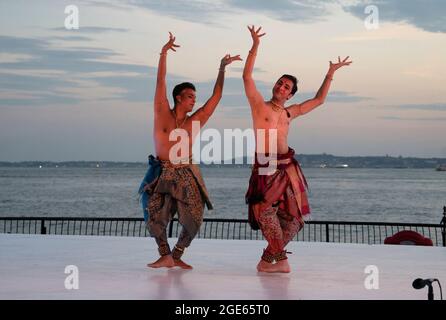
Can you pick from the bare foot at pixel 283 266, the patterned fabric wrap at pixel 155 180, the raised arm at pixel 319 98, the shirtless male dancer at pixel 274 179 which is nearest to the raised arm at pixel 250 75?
the shirtless male dancer at pixel 274 179

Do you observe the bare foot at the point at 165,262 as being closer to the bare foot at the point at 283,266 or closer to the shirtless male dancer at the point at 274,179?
the shirtless male dancer at the point at 274,179

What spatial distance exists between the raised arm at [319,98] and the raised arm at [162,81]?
43.2 inches

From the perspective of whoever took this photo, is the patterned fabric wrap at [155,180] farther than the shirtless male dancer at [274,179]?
Yes

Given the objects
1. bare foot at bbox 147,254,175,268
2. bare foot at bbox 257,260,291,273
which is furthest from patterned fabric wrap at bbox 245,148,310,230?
bare foot at bbox 147,254,175,268

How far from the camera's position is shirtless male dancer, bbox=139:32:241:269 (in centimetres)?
773

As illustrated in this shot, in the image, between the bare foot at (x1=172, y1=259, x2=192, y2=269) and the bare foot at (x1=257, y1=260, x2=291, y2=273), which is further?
the bare foot at (x1=172, y1=259, x2=192, y2=269)

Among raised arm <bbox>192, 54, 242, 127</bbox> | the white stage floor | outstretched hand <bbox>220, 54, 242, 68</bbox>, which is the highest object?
outstretched hand <bbox>220, 54, 242, 68</bbox>

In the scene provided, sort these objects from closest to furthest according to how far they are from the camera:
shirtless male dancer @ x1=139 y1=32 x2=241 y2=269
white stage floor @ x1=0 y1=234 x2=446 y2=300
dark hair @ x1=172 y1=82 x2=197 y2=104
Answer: white stage floor @ x1=0 y1=234 x2=446 y2=300, shirtless male dancer @ x1=139 y1=32 x2=241 y2=269, dark hair @ x1=172 y1=82 x2=197 y2=104

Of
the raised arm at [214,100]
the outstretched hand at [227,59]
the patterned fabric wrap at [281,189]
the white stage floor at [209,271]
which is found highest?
the outstretched hand at [227,59]

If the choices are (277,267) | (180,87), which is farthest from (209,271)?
(180,87)

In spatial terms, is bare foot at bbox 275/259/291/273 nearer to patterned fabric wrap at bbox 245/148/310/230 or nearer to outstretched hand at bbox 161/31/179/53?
patterned fabric wrap at bbox 245/148/310/230

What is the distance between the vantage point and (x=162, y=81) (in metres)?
7.77

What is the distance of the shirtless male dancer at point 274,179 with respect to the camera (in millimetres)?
7598

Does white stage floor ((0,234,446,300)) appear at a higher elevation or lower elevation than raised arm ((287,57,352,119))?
lower
